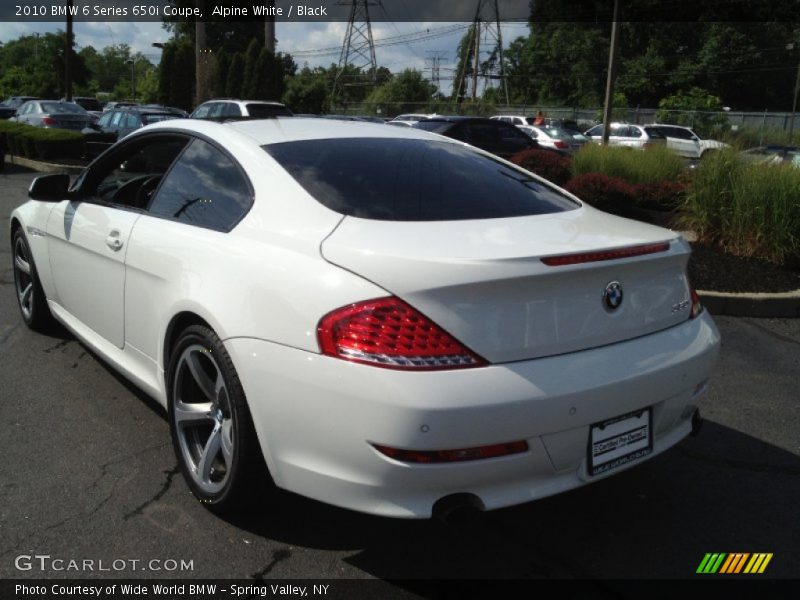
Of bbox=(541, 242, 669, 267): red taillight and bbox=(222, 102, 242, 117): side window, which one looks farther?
bbox=(222, 102, 242, 117): side window

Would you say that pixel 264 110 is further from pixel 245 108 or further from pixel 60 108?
pixel 60 108

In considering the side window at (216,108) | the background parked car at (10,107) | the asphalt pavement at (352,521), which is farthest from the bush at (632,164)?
the background parked car at (10,107)

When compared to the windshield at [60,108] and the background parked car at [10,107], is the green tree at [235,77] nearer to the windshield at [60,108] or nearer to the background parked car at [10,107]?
the background parked car at [10,107]

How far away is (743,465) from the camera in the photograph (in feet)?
11.6

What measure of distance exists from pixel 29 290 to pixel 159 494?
2613 millimetres

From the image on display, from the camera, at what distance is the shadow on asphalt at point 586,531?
8.81ft

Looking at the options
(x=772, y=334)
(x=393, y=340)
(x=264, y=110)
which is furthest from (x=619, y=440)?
(x=264, y=110)

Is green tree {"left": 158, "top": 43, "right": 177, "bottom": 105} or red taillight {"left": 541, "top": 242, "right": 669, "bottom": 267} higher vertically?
green tree {"left": 158, "top": 43, "right": 177, "bottom": 105}

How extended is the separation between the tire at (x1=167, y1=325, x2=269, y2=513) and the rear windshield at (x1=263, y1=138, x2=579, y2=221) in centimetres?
74

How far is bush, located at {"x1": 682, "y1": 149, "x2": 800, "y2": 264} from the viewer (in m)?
7.11

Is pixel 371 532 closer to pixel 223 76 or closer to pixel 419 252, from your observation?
pixel 419 252

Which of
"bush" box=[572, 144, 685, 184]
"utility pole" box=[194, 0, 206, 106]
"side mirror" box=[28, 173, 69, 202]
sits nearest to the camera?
"side mirror" box=[28, 173, 69, 202]

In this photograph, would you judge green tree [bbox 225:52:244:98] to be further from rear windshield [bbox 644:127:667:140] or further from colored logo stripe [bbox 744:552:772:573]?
colored logo stripe [bbox 744:552:772:573]

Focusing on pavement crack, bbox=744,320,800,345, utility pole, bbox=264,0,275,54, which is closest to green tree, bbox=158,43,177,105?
utility pole, bbox=264,0,275,54
